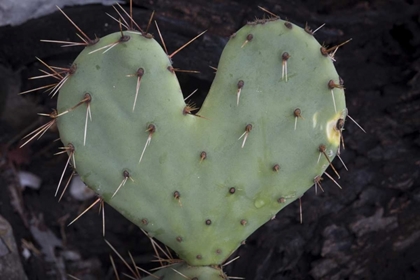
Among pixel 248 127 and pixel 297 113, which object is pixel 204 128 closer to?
pixel 248 127

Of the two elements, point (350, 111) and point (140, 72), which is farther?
point (350, 111)

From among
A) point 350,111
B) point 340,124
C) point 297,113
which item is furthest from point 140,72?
point 350,111

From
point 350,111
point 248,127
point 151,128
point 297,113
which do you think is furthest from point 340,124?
point 350,111

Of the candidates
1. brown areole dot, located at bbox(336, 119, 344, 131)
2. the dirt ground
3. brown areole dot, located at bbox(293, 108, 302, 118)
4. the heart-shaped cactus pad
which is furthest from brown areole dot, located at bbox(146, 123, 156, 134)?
the dirt ground

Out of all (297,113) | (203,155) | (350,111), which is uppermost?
(297,113)

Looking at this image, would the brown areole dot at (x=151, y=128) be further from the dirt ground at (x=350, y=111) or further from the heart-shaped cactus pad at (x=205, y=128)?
the dirt ground at (x=350, y=111)

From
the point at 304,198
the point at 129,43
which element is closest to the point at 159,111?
the point at 129,43

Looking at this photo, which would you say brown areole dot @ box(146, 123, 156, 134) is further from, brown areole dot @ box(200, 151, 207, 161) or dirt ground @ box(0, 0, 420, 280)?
dirt ground @ box(0, 0, 420, 280)

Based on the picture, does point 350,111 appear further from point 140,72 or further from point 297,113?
point 140,72

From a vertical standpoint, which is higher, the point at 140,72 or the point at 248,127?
the point at 140,72

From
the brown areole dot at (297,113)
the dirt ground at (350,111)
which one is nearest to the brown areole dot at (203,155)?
the brown areole dot at (297,113)
